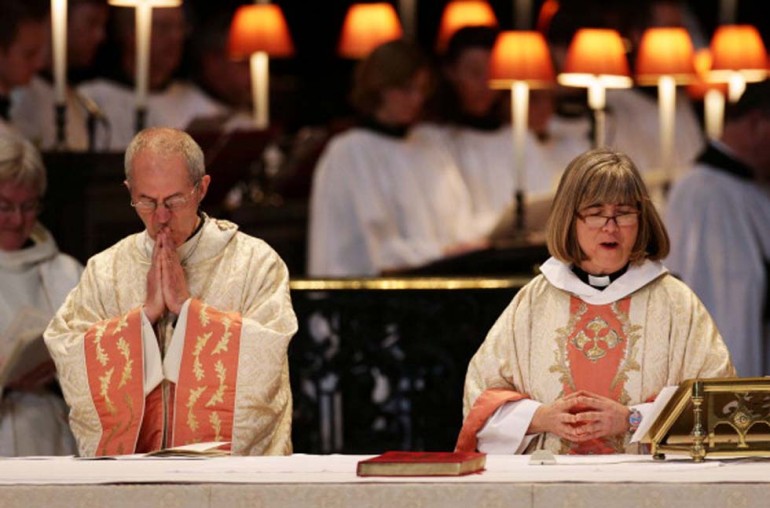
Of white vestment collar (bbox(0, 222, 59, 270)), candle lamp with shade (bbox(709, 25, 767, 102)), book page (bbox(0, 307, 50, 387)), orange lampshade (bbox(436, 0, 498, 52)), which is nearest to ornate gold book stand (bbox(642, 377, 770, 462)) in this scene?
book page (bbox(0, 307, 50, 387))

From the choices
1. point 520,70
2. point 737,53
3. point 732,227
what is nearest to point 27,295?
point 732,227

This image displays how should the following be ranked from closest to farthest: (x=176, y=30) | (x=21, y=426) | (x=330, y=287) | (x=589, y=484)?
(x=589, y=484), (x=21, y=426), (x=330, y=287), (x=176, y=30)

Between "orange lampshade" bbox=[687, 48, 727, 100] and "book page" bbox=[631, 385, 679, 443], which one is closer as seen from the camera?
"book page" bbox=[631, 385, 679, 443]

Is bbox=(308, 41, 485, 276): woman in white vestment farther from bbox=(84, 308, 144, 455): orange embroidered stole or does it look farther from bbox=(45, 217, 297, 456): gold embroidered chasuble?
bbox=(84, 308, 144, 455): orange embroidered stole

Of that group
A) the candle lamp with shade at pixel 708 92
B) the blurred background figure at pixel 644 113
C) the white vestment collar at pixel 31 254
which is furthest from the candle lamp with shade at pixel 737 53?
the white vestment collar at pixel 31 254

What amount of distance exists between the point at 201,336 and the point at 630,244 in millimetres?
1295

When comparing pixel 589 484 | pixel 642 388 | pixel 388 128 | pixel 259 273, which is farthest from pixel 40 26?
pixel 589 484

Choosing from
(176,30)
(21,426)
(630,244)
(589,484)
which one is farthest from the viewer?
(176,30)

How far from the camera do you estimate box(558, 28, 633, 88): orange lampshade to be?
40.6 ft

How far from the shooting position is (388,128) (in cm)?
1261

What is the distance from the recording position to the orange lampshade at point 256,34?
552 inches

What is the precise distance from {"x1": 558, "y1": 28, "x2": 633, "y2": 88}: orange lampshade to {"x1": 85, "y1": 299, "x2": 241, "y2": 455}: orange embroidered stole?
545cm

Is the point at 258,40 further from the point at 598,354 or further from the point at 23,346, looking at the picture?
the point at 598,354

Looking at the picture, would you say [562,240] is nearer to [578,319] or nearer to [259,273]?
[578,319]
